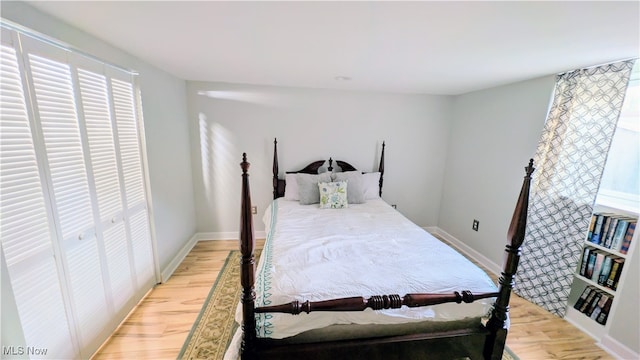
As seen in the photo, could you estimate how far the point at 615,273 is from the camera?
6.01 ft

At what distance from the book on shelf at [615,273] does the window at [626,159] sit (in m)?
0.39

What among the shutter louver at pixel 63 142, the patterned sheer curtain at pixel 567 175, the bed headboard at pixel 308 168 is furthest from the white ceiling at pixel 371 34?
the bed headboard at pixel 308 168

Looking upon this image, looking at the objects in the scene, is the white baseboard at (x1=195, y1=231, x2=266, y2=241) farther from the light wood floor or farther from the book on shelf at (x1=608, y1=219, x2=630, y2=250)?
the book on shelf at (x1=608, y1=219, x2=630, y2=250)

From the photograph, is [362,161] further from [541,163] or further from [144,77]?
[144,77]

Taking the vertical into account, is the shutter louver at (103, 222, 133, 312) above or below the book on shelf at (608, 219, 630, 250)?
below

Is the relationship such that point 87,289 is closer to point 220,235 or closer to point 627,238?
point 220,235

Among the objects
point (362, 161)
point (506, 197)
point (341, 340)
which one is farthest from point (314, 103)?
point (341, 340)

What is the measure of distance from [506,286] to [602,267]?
1182 mm

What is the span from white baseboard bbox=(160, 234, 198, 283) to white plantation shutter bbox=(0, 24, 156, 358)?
1.24 ft

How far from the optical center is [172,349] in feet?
5.69

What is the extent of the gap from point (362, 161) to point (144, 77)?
263 centimetres

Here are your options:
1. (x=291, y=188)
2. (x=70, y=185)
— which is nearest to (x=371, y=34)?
(x=70, y=185)

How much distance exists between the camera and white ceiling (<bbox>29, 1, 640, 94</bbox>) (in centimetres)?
112

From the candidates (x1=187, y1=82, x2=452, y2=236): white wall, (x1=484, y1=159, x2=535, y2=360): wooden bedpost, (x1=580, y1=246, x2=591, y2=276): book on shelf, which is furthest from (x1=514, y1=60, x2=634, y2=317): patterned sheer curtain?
(x1=187, y1=82, x2=452, y2=236): white wall
